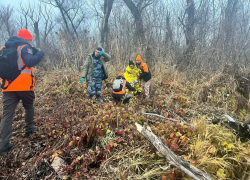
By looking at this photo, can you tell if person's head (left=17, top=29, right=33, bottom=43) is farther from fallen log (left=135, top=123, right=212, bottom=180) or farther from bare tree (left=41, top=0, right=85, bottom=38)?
bare tree (left=41, top=0, right=85, bottom=38)

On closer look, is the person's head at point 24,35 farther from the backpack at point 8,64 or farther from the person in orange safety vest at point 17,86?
the backpack at point 8,64

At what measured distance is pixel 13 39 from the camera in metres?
2.93

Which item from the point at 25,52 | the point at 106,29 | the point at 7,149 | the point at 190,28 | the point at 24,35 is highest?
the point at 106,29

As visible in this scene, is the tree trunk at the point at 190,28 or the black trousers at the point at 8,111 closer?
the black trousers at the point at 8,111

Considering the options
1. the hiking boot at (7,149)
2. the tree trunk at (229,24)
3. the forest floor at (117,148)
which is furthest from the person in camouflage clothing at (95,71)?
the tree trunk at (229,24)

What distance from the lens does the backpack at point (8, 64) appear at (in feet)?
9.01

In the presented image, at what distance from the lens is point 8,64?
2.78 meters

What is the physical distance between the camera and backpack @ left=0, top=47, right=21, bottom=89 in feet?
9.01

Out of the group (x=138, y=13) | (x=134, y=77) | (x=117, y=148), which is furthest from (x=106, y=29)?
(x=117, y=148)

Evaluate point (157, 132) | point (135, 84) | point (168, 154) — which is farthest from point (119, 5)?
point (168, 154)

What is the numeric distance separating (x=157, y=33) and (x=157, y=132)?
702cm

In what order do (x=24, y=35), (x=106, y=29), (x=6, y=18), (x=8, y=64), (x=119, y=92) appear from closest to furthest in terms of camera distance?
(x=8, y=64) → (x=24, y=35) → (x=119, y=92) → (x=106, y=29) → (x=6, y=18)

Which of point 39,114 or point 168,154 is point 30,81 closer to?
point 39,114

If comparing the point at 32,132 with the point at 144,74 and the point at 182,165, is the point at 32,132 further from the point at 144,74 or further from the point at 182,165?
the point at 144,74
